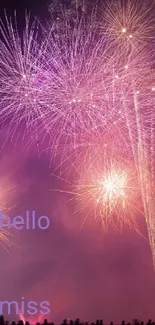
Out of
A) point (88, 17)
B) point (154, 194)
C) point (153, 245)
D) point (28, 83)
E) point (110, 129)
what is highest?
point (88, 17)

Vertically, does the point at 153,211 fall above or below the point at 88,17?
below

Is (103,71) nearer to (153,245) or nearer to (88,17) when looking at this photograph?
(88,17)

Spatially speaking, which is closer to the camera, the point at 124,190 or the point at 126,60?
the point at 126,60

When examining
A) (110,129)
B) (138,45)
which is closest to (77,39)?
(138,45)

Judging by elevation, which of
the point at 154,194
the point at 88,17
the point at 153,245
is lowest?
the point at 153,245

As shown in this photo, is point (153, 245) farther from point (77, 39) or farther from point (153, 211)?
point (77, 39)

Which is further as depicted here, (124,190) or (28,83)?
(124,190)

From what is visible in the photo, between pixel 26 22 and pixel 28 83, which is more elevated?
pixel 26 22

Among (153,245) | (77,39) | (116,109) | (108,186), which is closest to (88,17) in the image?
(77,39)
